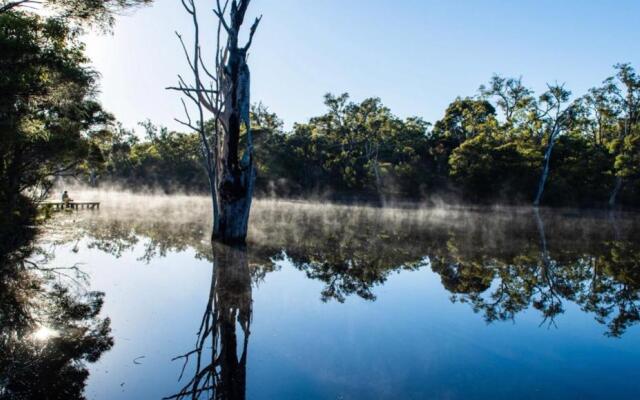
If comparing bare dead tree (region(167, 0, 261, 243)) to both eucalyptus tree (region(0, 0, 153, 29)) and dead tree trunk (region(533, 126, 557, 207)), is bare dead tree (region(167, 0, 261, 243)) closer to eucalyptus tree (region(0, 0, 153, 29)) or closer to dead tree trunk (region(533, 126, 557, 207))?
eucalyptus tree (region(0, 0, 153, 29))

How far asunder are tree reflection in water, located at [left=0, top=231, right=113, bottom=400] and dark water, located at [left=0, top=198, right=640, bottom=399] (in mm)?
20

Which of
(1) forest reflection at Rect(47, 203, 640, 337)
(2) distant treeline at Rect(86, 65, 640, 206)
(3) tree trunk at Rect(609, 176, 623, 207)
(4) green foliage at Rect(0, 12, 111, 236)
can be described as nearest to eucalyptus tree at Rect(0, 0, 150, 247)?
(4) green foliage at Rect(0, 12, 111, 236)

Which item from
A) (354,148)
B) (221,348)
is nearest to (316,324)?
(221,348)

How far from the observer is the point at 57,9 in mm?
10406

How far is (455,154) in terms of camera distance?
34469mm

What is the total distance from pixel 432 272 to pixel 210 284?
469 cm

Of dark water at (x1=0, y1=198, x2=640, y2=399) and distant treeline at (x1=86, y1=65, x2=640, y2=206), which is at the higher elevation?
distant treeline at (x1=86, y1=65, x2=640, y2=206)

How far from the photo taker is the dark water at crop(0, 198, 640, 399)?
11.3 ft

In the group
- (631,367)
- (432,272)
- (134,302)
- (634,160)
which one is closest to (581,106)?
(634,160)

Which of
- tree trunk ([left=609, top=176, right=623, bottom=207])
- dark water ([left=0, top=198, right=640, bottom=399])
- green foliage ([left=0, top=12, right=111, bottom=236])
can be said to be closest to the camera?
dark water ([left=0, top=198, right=640, bottom=399])

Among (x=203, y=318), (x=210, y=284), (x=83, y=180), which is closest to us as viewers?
(x=203, y=318)

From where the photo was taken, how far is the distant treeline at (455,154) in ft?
109

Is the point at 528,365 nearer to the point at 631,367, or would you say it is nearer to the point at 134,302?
the point at 631,367

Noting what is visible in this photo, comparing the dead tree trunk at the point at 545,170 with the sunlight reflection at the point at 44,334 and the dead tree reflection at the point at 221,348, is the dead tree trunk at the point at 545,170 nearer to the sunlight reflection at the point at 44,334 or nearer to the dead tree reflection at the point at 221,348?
the dead tree reflection at the point at 221,348
